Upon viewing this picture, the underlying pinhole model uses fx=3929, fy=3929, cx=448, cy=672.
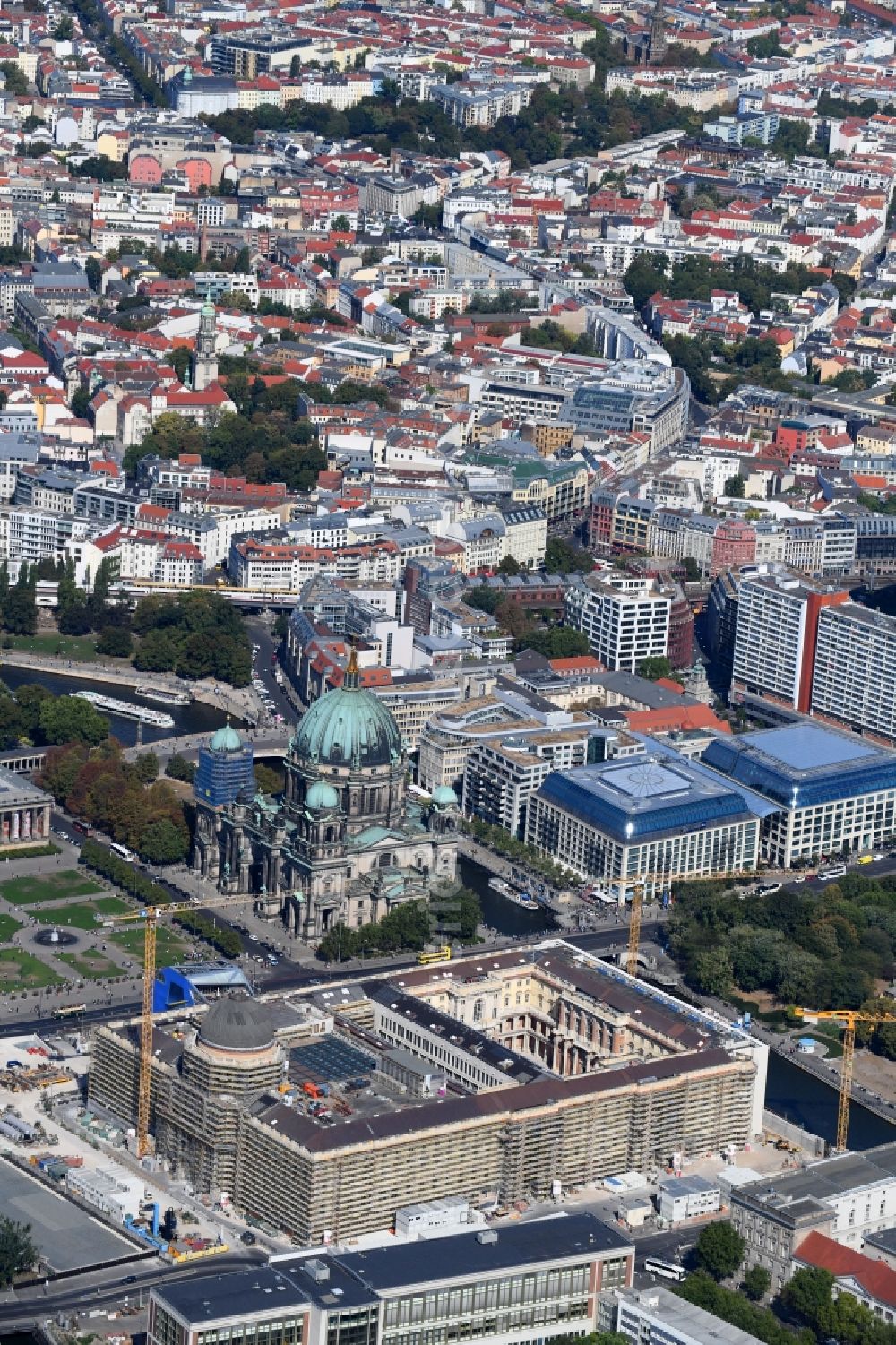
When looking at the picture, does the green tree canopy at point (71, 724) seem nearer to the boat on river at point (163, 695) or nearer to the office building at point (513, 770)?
the boat on river at point (163, 695)

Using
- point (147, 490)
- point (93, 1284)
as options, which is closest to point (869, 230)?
point (147, 490)

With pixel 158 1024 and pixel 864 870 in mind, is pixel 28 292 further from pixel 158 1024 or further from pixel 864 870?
pixel 158 1024

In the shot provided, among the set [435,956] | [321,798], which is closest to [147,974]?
[435,956]

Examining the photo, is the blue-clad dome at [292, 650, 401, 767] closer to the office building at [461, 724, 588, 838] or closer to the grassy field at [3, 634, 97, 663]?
the office building at [461, 724, 588, 838]

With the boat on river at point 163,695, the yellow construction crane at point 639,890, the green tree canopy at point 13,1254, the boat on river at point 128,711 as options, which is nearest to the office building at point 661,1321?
the green tree canopy at point 13,1254

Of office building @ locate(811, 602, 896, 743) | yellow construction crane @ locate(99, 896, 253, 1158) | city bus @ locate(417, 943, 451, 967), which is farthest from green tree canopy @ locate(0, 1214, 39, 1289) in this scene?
office building @ locate(811, 602, 896, 743)

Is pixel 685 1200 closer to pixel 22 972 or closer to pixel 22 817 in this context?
pixel 22 972
